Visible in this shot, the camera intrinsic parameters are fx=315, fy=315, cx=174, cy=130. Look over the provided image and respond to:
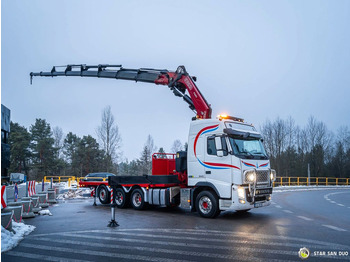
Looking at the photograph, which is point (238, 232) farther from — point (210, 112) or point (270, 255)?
point (210, 112)

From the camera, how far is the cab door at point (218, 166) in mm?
10517

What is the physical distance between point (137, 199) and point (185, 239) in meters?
6.59

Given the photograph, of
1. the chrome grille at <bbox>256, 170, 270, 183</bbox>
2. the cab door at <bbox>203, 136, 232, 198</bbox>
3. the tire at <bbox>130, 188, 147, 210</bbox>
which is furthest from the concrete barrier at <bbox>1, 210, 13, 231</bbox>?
the chrome grille at <bbox>256, 170, 270, 183</bbox>

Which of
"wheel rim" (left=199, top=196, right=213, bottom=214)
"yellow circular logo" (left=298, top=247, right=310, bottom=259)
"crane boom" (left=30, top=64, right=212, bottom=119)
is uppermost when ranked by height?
"crane boom" (left=30, top=64, right=212, bottom=119)

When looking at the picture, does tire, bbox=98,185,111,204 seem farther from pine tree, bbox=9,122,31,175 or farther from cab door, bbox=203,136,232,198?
pine tree, bbox=9,122,31,175

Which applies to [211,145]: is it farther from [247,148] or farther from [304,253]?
[304,253]

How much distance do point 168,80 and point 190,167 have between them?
578 cm

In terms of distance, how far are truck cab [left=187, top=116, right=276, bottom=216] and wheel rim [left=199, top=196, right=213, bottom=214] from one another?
0.04 m

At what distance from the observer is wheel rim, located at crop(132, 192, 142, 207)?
13835mm

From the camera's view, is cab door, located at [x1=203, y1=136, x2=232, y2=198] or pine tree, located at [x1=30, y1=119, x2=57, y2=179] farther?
pine tree, located at [x1=30, y1=119, x2=57, y2=179]

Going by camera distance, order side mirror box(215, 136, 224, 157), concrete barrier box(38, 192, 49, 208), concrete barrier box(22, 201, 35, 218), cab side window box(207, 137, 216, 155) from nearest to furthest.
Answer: side mirror box(215, 136, 224, 157) < cab side window box(207, 137, 216, 155) < concrete barrier box(22, 201, 35, 218) < concrete barrier box(38, 192, 49, 208)

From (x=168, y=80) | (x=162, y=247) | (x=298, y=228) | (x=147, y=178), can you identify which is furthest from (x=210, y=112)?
(x=162, y=247)

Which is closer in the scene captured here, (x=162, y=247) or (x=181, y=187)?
(x=162, y=247)

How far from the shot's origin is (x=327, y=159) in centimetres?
5778
